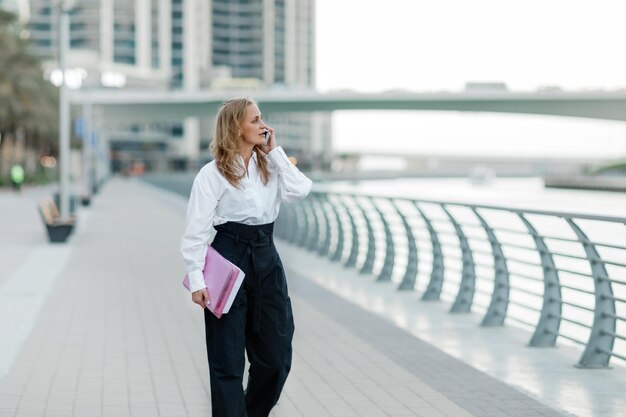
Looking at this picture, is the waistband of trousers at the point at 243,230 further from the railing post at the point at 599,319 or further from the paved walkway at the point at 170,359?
the railing post at the point at 599,319

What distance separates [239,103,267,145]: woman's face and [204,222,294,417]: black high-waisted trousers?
1.26ft

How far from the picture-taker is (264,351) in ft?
17.8

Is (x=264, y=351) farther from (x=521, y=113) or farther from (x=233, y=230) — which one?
(x=521, y=113)

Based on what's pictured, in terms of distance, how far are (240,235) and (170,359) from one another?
3.74 m

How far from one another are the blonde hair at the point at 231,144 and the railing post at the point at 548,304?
186 inches

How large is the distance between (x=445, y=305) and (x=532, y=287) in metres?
5.42

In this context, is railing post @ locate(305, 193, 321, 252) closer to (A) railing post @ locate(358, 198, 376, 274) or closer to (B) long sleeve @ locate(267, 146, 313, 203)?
(A) railing post @ locate(358, 198, 376, 274)

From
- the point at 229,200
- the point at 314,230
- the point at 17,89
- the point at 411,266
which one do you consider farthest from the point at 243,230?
the point at 17,89

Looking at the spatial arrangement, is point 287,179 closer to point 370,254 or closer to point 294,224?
point 370,254

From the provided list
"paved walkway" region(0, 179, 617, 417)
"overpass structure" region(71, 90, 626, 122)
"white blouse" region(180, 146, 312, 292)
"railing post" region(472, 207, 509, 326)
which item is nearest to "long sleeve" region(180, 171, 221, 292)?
"white blouse" region(180, 146, 312, 292)

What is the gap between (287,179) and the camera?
5.38m

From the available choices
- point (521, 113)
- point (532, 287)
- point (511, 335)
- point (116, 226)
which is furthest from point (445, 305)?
point (521, 113)

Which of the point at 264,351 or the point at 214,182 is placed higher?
the point at 214,182

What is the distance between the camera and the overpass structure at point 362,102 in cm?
7444
